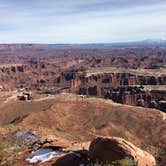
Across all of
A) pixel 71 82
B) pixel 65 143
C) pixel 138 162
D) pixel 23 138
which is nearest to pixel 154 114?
pixel 23 138

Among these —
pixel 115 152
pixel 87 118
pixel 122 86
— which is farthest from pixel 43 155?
pixel 122 86

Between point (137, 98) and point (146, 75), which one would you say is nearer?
point (137, 98)

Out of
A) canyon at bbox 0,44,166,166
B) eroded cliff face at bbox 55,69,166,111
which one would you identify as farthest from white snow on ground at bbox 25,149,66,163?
eroded cliff face at bbox 55,69,166,111

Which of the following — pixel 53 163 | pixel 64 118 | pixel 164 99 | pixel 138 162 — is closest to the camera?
pixel 138 162

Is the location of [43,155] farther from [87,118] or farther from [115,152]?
[87,118]

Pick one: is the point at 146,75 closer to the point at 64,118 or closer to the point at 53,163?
the point at 64,118

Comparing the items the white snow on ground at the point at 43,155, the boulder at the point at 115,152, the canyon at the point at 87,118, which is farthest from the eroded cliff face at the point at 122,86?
the boulder at the point at 115,152
